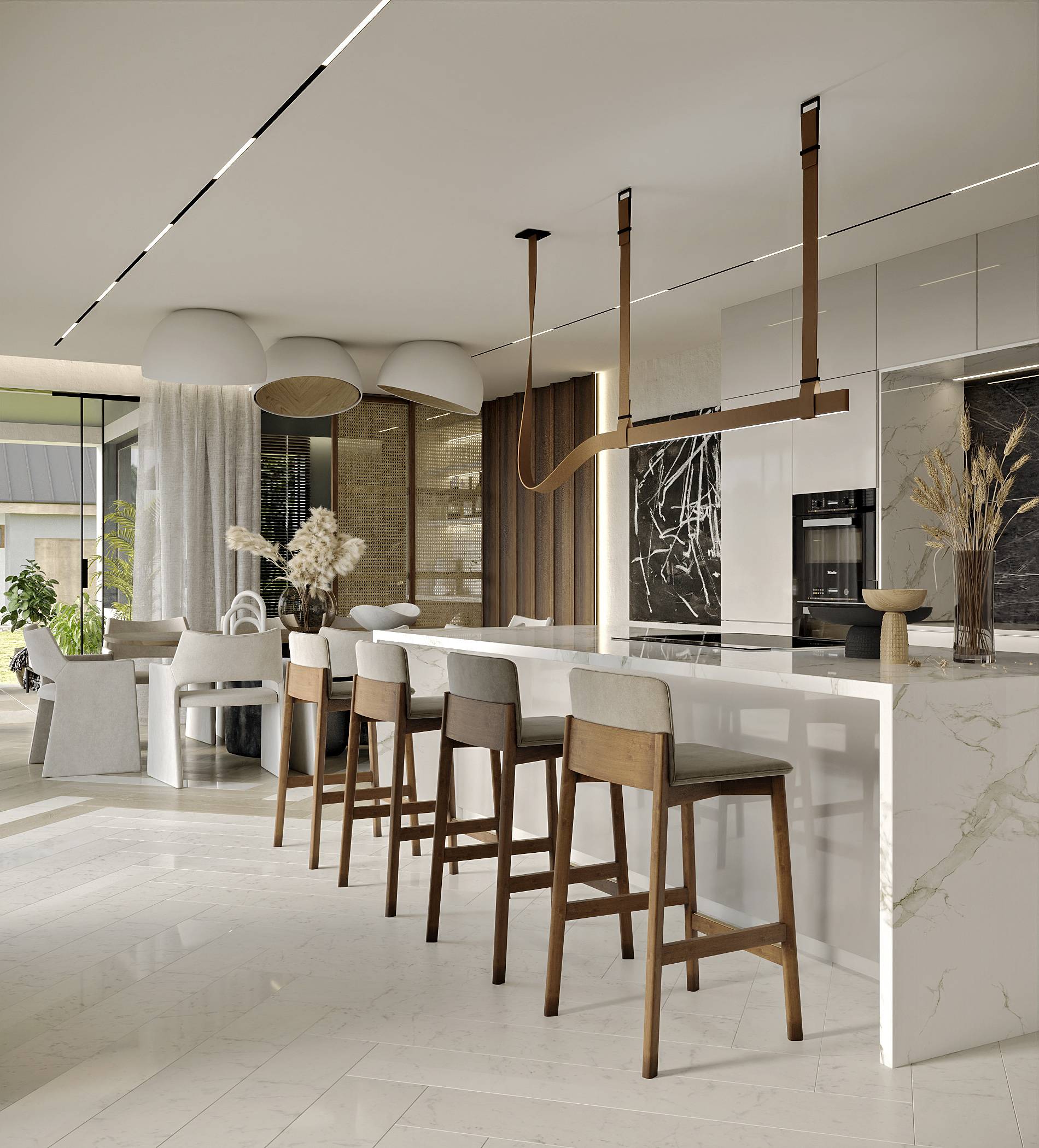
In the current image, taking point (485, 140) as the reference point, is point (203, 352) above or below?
→ below

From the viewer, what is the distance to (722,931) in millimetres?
2787

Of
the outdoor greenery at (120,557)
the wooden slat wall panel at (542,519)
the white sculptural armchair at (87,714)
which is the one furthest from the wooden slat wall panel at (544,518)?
the outdoor greenery at (120,557)

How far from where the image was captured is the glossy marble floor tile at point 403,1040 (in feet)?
6.79

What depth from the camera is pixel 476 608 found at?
854 cm

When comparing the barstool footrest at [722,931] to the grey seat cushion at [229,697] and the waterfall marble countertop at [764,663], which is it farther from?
the grey seat cushion at [229,697]

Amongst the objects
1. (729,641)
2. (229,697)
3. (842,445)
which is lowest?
(229,697)

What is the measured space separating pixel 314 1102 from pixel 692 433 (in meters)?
2.46

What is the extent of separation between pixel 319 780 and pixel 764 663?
209cm

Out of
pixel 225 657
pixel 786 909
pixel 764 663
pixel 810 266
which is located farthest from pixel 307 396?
pixel 786 909

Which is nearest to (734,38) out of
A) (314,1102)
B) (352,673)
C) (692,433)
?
(692,433)

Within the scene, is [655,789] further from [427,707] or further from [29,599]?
[29,599]

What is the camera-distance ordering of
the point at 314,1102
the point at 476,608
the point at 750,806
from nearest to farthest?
the point at 314,1102 < the point at 750,806 < the point at 476,608

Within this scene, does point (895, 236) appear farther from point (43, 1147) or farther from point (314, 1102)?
point (43, 1147)

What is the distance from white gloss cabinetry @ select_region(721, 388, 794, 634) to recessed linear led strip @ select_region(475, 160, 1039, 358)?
2.47 feet
